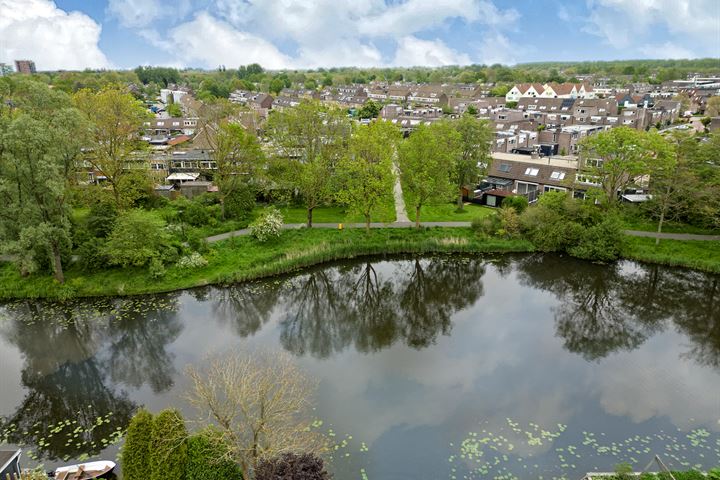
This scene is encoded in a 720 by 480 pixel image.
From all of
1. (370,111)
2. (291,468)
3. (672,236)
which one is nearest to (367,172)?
(672,236)

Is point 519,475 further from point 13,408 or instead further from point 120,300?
point 120,300

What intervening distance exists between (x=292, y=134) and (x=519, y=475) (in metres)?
28.4

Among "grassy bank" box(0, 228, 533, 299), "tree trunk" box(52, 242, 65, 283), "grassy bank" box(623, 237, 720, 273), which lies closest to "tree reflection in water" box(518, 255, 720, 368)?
"grassy bank" box(623, 237, 720, 273)

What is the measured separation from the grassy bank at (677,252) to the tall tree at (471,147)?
12382 millimetres

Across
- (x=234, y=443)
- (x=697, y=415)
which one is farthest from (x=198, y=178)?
(x=697, y=415)

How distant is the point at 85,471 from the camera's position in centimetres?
1493

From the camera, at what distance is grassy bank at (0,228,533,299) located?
27781 millimetres

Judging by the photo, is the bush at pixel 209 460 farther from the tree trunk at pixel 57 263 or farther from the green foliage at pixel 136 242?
the tree trunk at pixel 57 263

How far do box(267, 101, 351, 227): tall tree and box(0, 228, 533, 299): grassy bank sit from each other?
3.41 meters

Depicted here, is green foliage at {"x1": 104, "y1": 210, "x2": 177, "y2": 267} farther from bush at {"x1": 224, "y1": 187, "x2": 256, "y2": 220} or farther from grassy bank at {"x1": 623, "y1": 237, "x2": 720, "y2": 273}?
grassy bank at {"x1": 623, "y1": 237, "x2": 720, "y2": 273}

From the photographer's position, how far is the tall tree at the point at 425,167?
34344mm

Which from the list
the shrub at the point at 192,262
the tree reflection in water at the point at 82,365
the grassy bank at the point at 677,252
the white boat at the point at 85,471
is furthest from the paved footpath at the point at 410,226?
the white boat at the point at 85,471

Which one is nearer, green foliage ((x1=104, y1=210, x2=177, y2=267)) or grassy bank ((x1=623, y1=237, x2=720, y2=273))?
green foliage ((x1=104, y1=210, x2=177, y2=267))

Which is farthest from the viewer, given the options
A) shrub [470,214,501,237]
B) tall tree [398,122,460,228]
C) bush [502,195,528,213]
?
bush [502,195,528,213]
